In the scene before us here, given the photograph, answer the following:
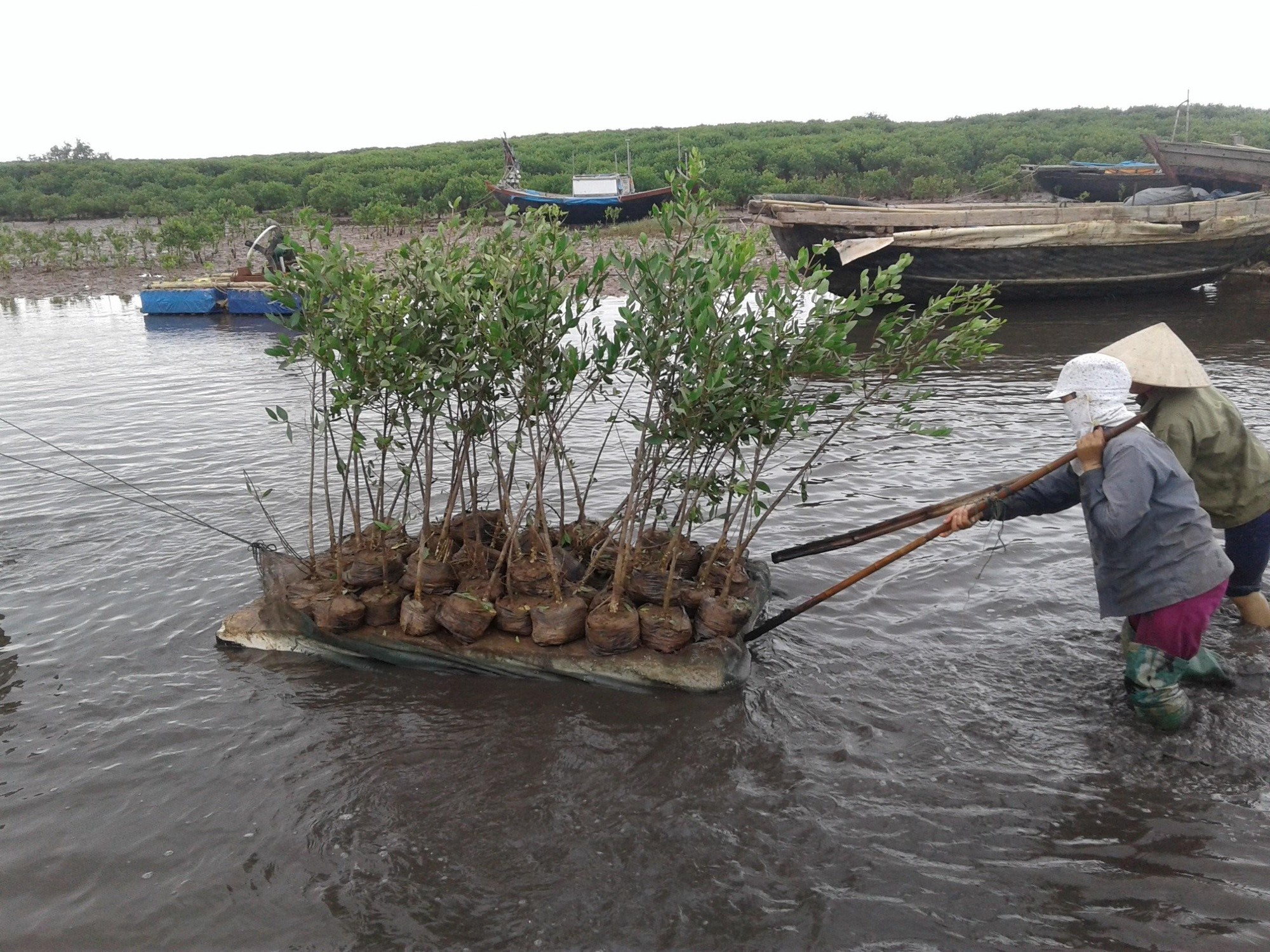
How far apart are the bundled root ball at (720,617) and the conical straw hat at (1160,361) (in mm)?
2028

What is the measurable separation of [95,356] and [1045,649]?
538 inches

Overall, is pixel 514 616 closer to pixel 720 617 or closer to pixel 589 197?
pixel 720 617

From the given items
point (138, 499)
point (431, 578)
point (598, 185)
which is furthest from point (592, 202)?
point (431, 578)

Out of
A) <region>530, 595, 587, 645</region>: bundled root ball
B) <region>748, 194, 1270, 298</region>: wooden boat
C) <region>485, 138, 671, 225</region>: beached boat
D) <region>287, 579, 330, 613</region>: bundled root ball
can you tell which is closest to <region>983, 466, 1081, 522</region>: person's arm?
<region>530, 595, 587, 645</region>: bundled root ball

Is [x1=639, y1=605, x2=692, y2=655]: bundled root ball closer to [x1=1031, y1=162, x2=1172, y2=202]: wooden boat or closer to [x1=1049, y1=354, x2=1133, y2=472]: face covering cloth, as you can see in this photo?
[x1=1049, y1=354, x2=1133, y2=472]: face covering cloth

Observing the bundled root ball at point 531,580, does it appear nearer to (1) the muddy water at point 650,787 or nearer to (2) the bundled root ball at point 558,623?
(2) the bundled root ball at point 558,623

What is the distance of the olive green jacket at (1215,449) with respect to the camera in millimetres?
4262

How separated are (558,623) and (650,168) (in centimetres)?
3400

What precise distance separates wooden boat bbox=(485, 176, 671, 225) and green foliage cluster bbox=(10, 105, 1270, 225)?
6.13 ft

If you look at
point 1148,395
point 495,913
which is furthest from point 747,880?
point 1148,395

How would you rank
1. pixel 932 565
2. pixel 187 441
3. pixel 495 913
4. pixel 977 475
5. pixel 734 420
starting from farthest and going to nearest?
pixel 187 441
pixel 977 475
pixel 932 565
pixel 734 420
pixel 495 913

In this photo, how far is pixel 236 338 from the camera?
1527 centimetres

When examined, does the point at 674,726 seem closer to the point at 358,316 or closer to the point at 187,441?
the point at 358,316

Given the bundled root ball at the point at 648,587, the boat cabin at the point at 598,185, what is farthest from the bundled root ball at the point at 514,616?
the boat cabin at the point at 598,185
